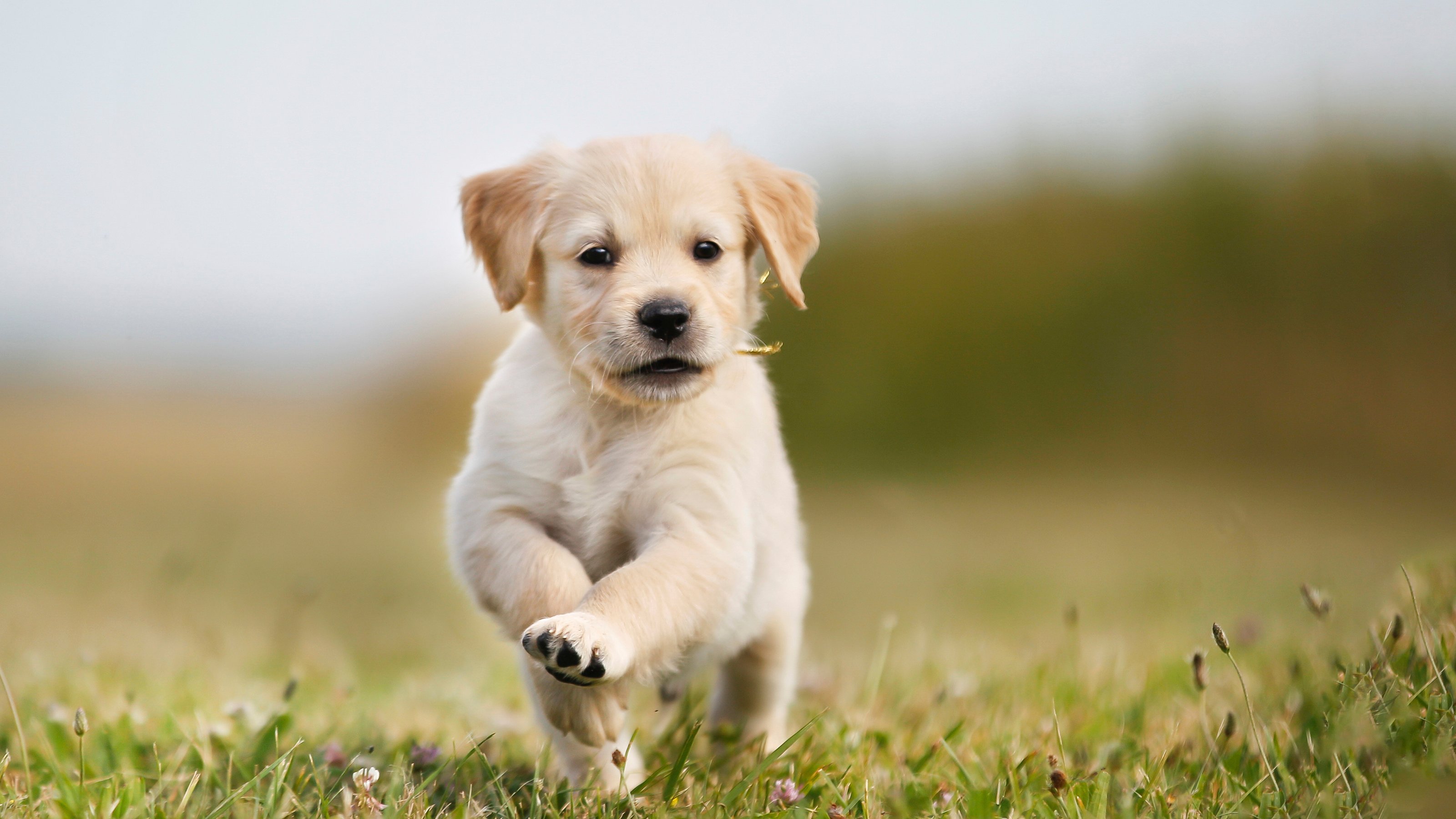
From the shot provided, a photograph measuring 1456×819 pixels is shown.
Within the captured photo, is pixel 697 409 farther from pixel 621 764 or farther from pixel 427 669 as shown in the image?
pixel 427 669

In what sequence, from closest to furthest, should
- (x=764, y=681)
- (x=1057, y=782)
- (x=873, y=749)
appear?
(x=1057, y=782)
(x=873, y=749)
(x=764, y=681)

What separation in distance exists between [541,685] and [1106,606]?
4713 millimetres

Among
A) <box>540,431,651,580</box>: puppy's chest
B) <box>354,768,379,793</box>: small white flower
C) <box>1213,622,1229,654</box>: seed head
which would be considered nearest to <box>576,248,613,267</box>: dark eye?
<box>540,431,651,580</box>: puppy's chest

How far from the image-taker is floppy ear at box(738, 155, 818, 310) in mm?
3031

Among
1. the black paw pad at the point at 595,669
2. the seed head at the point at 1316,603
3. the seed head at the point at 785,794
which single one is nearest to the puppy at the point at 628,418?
the black paw pad at the point at 595,669

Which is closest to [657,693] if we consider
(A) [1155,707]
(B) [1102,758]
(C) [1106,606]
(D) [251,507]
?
(B) [1102,758]

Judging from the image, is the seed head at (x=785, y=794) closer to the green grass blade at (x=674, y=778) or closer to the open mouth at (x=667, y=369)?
the green grass blade at (x=674, y=778)

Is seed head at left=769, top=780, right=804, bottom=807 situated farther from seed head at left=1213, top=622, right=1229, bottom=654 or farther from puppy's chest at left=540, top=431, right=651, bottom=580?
seed head at left=1213, top=622, right=1229, bottom=654

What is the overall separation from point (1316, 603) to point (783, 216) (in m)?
1.69

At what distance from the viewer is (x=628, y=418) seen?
113 inches

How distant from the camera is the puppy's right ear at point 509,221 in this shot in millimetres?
2979

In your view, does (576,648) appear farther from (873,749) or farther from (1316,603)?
(1316,603)

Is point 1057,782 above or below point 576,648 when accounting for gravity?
below

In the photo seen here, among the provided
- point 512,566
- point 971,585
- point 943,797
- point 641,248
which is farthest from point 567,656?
point 971,585
